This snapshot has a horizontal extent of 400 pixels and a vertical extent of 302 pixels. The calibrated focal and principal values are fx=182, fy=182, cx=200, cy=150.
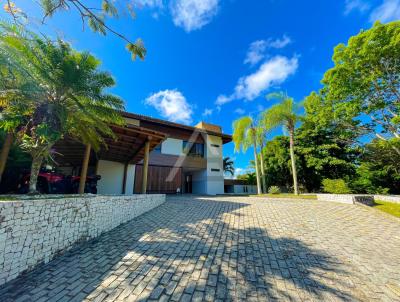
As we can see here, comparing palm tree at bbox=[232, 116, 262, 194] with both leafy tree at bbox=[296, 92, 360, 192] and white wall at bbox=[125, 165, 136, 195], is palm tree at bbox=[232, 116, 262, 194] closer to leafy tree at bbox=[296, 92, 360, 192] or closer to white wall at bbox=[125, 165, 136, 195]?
leafy tree at bbox=[296, 92, 360, 192]

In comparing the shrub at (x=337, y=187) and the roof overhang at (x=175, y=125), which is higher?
the roof overhang at (x=175, y=125)

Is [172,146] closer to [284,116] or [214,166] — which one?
[214,166]

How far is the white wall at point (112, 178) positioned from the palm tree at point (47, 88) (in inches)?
321

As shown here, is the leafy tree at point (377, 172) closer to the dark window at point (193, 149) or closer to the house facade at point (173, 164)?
the house facade at point (173, 164)

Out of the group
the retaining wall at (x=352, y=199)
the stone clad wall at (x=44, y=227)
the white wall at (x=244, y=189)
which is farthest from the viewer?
→ the white wall at (x=244, y=189)

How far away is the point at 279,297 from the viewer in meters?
2.82

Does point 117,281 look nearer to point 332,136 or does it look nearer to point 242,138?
point 242,138

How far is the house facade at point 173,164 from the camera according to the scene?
14.2m

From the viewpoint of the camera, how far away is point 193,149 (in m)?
19.3

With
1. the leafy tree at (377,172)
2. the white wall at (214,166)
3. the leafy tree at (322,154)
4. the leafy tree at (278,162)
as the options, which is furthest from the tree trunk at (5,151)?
the leafy tree at (377,172)

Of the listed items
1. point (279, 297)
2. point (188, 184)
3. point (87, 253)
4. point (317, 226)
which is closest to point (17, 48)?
point (87, 253)

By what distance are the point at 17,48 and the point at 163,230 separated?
6594 millimetres

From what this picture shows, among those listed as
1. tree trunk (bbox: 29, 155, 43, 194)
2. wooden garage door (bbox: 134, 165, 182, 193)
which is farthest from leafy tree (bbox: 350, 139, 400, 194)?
tree trunk (bbox: 29, 155, 43, 194)

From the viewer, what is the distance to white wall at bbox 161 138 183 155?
17.3 m
